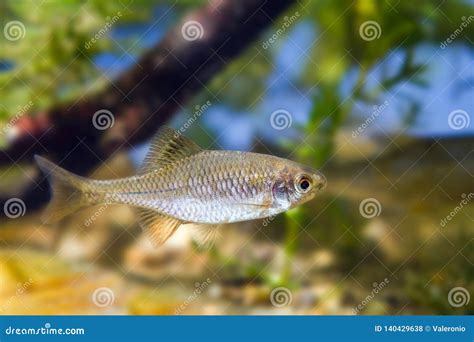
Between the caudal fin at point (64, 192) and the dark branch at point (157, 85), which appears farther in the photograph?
the dark branch at point (157, 85)

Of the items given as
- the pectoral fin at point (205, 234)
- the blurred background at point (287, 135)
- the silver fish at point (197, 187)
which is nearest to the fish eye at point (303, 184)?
the silver fish at point (197, 187)

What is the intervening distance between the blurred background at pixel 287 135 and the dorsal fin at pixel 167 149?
0.50ft

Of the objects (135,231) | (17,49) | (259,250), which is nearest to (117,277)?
(135,231)

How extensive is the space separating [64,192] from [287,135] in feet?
3.62

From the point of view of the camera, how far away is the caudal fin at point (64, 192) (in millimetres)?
2379

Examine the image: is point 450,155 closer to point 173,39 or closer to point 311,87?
point 311,87

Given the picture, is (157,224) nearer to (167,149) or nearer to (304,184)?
(167,149)

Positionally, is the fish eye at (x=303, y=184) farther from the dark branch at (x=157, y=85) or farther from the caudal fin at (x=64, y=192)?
the caudal fin at (x=64, y=192)

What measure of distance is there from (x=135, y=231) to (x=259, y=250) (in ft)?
2.05

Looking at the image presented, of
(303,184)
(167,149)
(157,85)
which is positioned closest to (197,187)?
(167,149)

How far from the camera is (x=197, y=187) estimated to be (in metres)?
2.23

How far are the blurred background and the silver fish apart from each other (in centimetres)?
20

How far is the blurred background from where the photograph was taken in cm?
258
